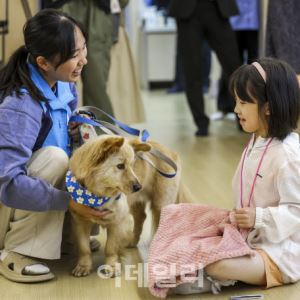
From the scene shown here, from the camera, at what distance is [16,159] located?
1.75 meters

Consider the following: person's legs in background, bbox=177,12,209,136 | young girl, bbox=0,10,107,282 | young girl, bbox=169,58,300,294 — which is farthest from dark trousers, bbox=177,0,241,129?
young girl, bbox=169,58,300,294

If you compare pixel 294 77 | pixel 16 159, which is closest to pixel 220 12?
pixel 294 77

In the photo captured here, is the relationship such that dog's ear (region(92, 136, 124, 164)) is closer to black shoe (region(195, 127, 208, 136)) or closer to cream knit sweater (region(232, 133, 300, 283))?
cream knit sweater (region(232, 133, 300, 283))

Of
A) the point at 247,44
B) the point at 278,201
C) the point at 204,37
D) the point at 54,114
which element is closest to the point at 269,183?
the point at 278,201

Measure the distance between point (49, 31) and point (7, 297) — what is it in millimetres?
852

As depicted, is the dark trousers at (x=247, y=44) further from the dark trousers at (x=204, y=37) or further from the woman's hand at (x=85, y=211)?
the woman's hand at (x=85, y=211)

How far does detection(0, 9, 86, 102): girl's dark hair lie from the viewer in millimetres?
1849

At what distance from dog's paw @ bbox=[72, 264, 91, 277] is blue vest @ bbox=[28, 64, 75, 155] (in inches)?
15.8

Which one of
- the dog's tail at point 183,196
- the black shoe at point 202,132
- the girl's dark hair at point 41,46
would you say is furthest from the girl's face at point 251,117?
the black shoe at point 202,132

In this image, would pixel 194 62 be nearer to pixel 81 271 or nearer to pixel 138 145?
pixel 138 145

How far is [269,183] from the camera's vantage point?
1.76 m

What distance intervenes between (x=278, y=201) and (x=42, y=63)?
2.93 feet

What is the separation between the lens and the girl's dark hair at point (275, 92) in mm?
1721

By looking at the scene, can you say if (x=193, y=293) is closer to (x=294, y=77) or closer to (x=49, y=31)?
(x=294, y=77)
